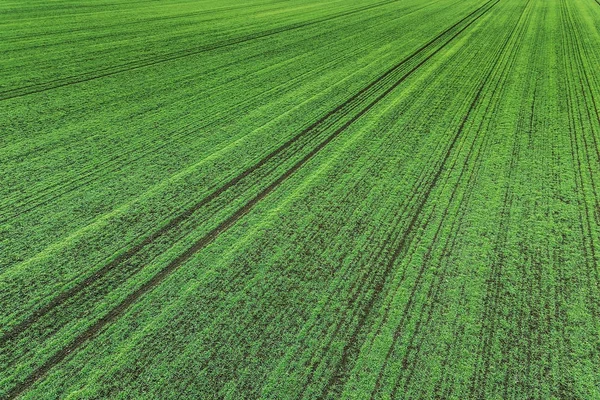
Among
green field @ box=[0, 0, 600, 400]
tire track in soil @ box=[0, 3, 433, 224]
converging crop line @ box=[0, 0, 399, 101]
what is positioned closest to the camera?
green field @ box=[0, 0, 600, 400]

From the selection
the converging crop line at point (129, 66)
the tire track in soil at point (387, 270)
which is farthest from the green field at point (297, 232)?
the converging crop line at point (129, 66)

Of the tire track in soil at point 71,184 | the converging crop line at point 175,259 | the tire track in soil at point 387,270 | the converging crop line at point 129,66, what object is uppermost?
the converging crop line at point 129,66

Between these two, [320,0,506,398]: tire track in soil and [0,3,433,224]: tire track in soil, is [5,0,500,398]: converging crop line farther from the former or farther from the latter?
[0,3,433,224]: tire track in soil

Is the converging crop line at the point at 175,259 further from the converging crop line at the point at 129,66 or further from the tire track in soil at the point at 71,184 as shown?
the converging crop line at the point at 129,66

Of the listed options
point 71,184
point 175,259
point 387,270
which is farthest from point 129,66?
point 387,270

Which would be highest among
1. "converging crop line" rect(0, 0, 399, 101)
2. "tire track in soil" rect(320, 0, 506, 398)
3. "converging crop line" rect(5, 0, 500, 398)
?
"converging crop line" rect(0, 0, 399, 101)

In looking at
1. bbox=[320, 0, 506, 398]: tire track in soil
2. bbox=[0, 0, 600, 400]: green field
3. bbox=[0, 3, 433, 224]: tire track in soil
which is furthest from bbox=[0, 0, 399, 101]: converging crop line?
bbox=[320, 0, 506, 398]: tire track in soil

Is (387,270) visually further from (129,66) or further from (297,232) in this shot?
(129,66)

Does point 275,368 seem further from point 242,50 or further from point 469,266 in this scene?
point 242,50

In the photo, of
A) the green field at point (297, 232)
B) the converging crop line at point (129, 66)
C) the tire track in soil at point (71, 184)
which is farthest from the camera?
the converging crop line at point (129, 66)
